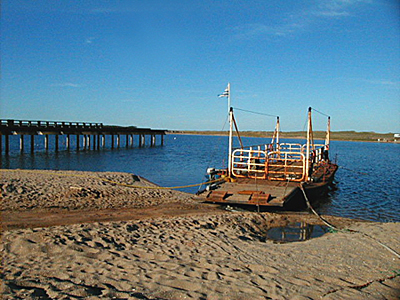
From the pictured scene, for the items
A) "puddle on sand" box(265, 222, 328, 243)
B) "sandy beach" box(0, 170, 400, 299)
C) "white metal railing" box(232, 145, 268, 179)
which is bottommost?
"puddle on sand" box(265, 222, 328, 243)

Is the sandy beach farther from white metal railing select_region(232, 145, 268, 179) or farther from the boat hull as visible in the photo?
white metal railing select_region(232, 145, 268, 179)

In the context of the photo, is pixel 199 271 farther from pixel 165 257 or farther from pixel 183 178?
pixel 183 178

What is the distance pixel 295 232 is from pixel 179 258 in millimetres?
5412

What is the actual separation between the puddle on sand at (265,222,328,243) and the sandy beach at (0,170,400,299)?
1.04ft

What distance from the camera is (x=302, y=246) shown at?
A: 8.71 metres

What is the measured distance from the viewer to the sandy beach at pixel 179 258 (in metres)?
5.27

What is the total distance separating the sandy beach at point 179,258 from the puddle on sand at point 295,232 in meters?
0.32

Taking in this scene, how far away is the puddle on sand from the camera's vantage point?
10.2 meters

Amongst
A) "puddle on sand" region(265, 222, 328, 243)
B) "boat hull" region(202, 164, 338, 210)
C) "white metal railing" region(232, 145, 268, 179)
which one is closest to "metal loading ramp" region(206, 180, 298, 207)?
"boat hull" region(202, 164, 338, 210)

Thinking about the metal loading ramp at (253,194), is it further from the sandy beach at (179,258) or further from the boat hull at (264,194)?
the sandy beach at (179,258)

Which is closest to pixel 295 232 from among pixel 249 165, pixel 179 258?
pixel 179 258

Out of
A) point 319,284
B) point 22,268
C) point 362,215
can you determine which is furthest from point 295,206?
point 22,268

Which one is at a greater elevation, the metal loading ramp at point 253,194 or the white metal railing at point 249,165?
the white metal railing at point 249,165

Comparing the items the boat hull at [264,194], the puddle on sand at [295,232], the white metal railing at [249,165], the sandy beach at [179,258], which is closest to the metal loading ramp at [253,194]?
the boat hull at [264,194]
